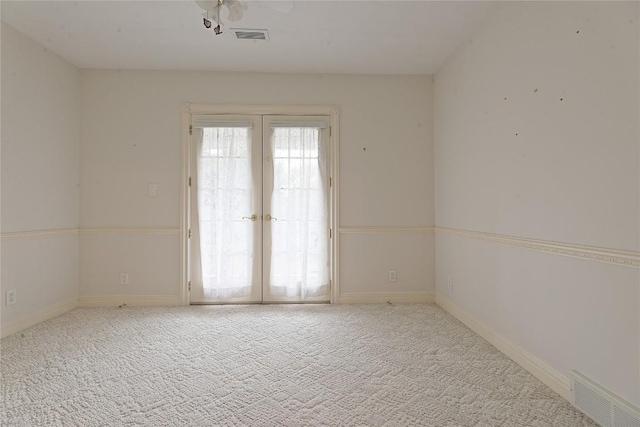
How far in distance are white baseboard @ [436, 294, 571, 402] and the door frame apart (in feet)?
4.38

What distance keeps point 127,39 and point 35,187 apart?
5.14ft

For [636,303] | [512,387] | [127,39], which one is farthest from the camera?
→ [127,39]

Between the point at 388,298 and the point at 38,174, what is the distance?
3.63 m

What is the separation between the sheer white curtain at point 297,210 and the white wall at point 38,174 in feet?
6.77

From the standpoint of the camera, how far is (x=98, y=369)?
2.12 meters

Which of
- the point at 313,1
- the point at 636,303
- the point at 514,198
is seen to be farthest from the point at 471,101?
the point at 636,303

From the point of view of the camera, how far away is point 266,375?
2049mm

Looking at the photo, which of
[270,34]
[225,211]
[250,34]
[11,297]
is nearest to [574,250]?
[270,34]

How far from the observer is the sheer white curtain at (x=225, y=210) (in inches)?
140

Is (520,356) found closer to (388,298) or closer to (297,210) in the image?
(388,298)

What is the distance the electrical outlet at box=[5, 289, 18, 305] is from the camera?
271 centimetres

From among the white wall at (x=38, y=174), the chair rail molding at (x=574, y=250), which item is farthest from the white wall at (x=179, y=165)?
the chair rail molding at (x=574, y=250)

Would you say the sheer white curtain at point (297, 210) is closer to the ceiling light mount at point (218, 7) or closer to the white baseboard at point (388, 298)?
the white baseboard at point (388, 298)

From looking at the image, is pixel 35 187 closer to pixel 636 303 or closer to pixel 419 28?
pixel 419 28
